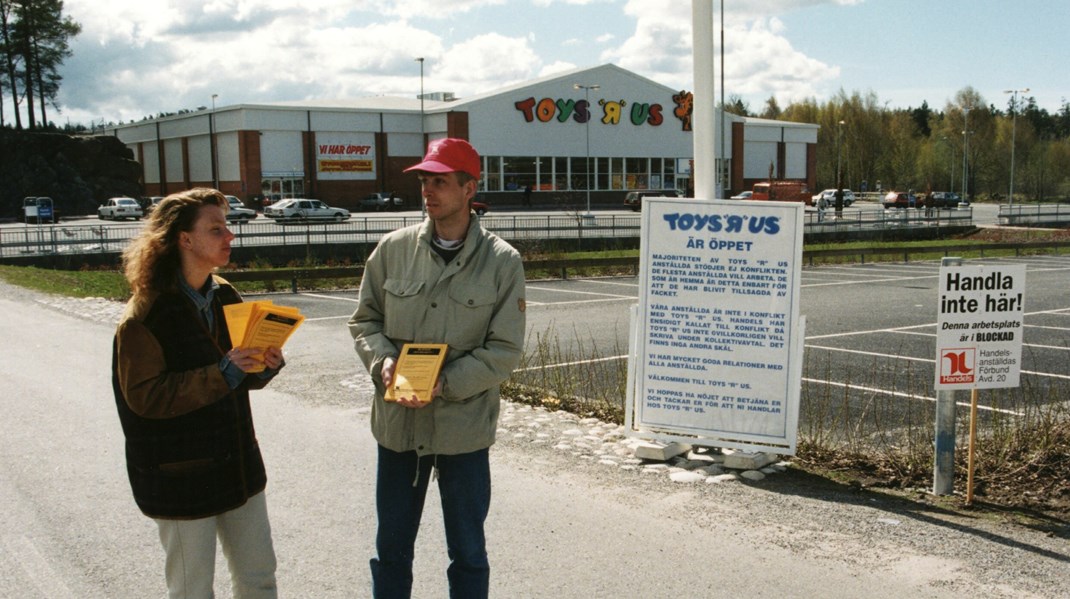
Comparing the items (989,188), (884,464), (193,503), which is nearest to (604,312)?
(884,464)

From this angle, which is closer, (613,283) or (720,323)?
(720,323)

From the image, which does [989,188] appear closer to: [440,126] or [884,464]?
[440,126]

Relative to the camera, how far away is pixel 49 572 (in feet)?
16.6

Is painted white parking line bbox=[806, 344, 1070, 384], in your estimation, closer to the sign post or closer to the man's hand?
the sign post

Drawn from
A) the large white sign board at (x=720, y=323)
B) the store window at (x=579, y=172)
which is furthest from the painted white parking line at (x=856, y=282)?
the store window at (x=579, y=172)

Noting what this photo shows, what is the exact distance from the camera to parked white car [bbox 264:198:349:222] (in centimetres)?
5266

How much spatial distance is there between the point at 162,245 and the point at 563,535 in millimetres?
3013

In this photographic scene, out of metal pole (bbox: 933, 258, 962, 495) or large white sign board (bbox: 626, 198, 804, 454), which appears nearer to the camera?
metal pole (bbox: 933, 258, 962, 495)

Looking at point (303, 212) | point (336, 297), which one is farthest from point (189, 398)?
point (303, 212)

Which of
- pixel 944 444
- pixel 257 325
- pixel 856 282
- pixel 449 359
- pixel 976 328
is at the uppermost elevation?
pixel 257 325

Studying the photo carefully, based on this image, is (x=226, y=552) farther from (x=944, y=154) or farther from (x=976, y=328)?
(x=944, y=154)

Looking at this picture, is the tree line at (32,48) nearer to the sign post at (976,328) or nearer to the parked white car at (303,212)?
the parked white car at (303,212)

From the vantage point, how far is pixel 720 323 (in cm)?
720

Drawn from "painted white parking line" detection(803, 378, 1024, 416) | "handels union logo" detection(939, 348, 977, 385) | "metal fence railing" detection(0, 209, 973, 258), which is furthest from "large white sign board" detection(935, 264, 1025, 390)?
"metal fence railing" detection(0, 209, 973, 258)
